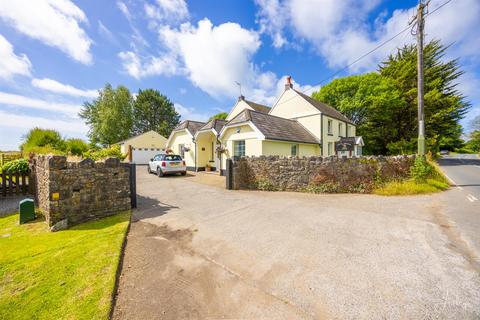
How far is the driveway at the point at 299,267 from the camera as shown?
225 cm

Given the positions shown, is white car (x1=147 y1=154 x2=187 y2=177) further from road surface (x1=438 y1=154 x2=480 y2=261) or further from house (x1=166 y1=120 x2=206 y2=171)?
road surface (x1=438 y1=154 x2=480 y2=261)

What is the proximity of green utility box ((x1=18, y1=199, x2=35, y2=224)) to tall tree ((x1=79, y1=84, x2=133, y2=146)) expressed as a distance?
1424 inches

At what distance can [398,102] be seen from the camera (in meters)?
22.3

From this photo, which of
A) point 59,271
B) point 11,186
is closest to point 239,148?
point 59,271

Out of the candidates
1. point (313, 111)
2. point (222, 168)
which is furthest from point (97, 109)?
point (313, 111)

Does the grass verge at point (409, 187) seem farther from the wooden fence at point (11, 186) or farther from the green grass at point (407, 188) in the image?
the wooden fence at point (11, 186)

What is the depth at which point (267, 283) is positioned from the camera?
8.84 ft

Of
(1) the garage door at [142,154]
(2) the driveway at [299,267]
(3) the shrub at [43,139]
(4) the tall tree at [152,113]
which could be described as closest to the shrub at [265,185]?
(2) the driveway at [299,267]

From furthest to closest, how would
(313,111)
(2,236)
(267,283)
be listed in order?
(313,111) < (2,236) < (267,283)

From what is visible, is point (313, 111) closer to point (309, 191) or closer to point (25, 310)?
point (309, 191)

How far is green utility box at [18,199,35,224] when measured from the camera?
546 cm

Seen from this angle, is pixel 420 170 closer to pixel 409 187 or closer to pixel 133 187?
pixel 409 187

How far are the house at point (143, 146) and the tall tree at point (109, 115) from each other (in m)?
10.5

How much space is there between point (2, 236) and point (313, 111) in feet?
62.3
